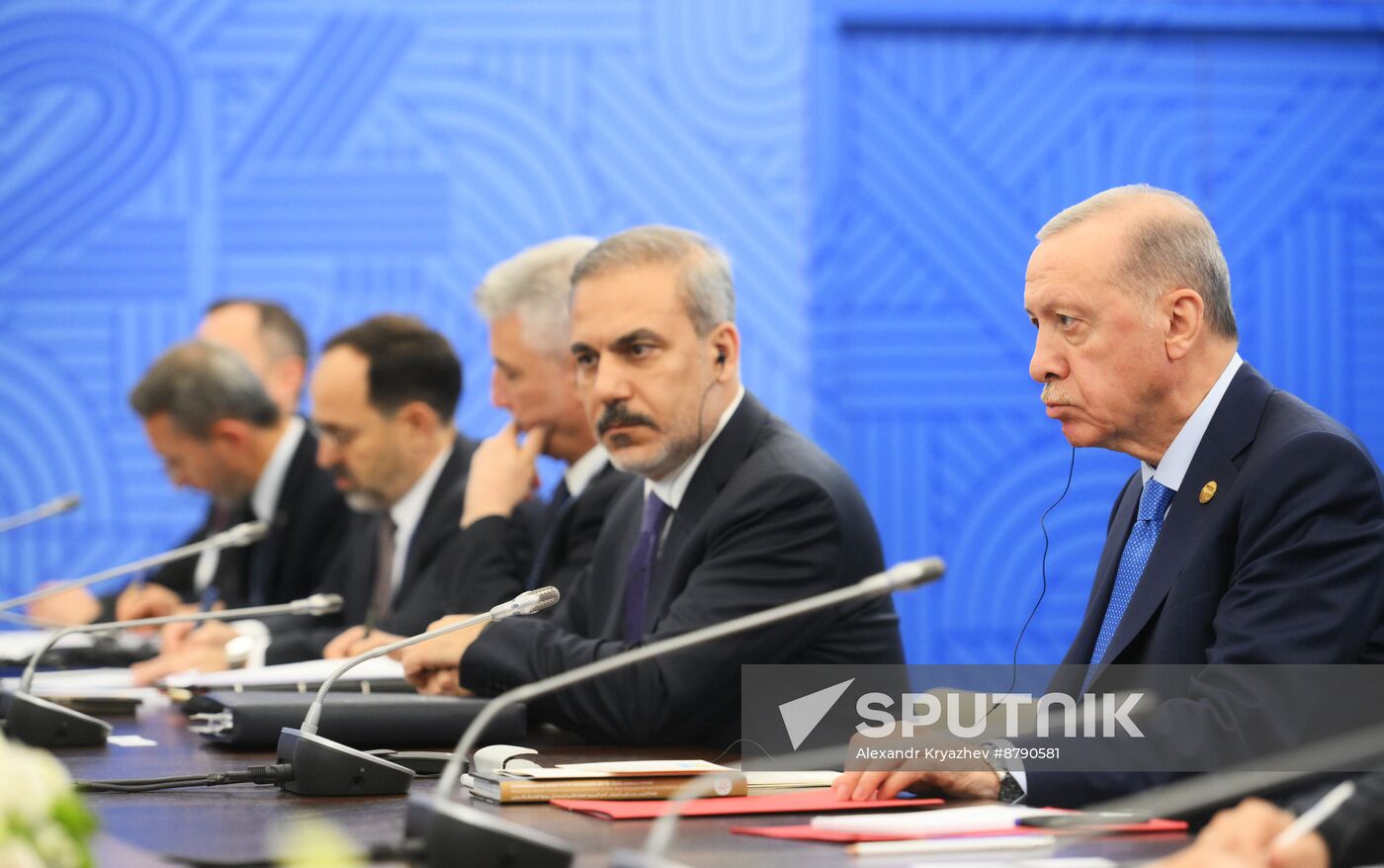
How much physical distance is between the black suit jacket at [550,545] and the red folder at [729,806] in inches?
63.2

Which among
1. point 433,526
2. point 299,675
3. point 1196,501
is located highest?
point 433,526

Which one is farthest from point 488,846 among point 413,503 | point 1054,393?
point 413,503

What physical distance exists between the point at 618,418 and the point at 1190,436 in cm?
117

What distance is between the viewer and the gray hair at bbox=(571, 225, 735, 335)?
3.31 meters

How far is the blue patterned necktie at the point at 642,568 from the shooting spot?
319cm

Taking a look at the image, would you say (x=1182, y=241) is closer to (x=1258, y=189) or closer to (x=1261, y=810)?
(x=1261, y=810)

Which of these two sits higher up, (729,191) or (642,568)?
(729,191)

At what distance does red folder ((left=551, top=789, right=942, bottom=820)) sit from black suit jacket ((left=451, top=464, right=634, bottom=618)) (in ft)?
5.26

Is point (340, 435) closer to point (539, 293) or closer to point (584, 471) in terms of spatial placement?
point (539, 293)

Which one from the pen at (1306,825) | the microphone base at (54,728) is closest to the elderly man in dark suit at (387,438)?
the microphone base at (54,728)

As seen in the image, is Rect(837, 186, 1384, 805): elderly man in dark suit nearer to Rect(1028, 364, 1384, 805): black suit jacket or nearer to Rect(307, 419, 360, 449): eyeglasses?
Rect(1028, 364, 1384, 805): black suit jacket

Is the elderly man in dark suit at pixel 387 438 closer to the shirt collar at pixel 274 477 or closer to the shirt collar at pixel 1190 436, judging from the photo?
the shirt collar at pixel 274 477

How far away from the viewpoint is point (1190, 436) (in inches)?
97.9

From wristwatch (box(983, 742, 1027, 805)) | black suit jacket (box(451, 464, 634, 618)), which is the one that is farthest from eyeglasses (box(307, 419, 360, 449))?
wristwatch (box(983, 742, 1027, 805))
